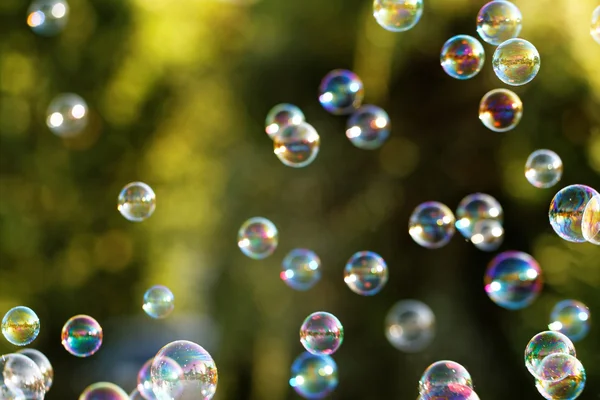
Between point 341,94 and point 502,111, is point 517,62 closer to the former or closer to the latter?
point 502,111

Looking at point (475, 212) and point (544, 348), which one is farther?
point (475, 212)

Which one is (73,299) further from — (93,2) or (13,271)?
(93,2)

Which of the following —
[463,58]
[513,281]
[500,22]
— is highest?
[500,22]

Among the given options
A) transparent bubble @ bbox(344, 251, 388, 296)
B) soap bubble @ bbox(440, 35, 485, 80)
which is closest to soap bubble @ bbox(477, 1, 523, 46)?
soap bubble @ bbox(440, 35, 485, 80)

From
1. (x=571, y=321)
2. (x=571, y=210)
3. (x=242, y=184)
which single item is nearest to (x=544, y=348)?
(x=571, y=210)

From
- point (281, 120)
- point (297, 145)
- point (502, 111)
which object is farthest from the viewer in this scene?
point (281, 120)

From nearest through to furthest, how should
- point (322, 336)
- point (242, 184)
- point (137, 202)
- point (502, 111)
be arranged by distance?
point (322, 336) < point (502, 111) < point (137, 202) < point (242, 184)
